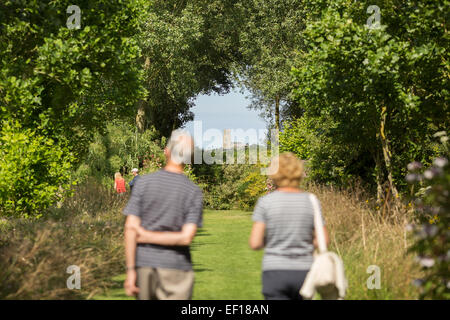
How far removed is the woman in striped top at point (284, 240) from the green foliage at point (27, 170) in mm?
9930

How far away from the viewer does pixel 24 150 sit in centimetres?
1378

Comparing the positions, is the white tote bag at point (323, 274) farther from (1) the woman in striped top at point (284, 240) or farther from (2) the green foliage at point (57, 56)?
(2) the green foliage at point (57, 56)

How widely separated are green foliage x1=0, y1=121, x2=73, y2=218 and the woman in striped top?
9930mm

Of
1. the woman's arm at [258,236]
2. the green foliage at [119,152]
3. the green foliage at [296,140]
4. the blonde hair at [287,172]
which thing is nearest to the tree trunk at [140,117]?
the green foliage at [119,152]

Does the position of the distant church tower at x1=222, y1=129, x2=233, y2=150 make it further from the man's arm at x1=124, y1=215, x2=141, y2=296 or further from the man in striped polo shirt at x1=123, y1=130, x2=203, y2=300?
the man's arm at x1=124, y1=215, x2=141, y2=296

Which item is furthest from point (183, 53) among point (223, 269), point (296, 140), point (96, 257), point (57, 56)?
point (96, 257)

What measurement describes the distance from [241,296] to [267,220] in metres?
4.74

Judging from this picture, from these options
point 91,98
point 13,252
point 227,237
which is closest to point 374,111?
point 227,237

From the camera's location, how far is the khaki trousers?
458cm

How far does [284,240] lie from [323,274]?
0.41m

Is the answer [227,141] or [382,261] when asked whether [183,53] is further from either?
[382,261]

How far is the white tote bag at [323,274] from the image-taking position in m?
4.66

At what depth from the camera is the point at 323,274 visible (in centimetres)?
470

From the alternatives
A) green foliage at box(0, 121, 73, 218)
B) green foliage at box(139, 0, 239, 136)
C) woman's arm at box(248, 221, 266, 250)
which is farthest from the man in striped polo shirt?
green foliage at box(139, 0, 239, 136)
